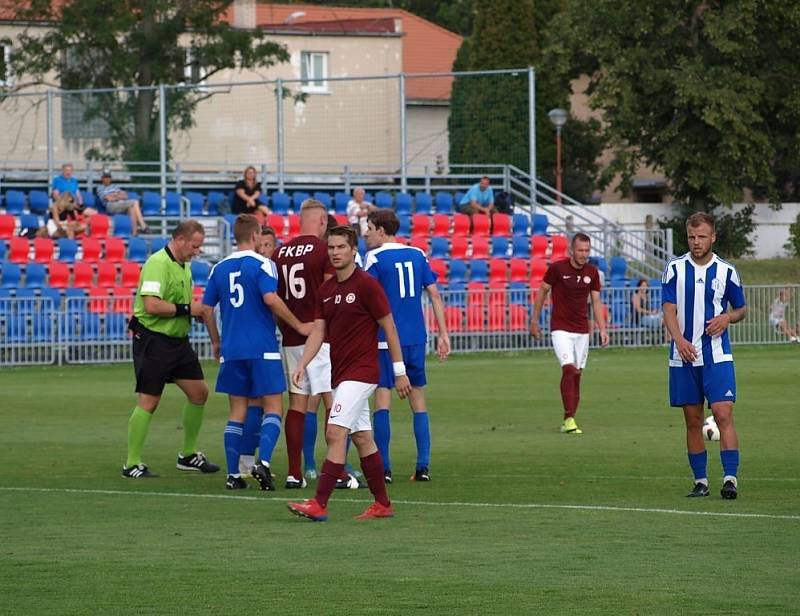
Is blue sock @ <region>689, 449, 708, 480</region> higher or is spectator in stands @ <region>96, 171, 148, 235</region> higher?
spectator in stands @ <region>96, 171, 148, 235</region>

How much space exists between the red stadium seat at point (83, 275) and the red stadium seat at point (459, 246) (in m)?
7.86

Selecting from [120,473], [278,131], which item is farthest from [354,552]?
[278,131]

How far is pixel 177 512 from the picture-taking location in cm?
1091

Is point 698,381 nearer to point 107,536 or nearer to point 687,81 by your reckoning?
point 107,536

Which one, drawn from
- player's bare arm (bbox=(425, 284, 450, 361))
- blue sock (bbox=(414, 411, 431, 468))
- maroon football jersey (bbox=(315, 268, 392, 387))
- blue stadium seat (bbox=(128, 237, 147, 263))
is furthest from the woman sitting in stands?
maroon football jersey (bbox=(315, 268, 392, 387))

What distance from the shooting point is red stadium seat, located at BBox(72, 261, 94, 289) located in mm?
29719

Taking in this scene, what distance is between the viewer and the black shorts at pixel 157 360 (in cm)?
1313

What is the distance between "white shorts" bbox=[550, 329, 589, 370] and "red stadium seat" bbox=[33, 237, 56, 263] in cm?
1516

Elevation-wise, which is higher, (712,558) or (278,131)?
(278,131)

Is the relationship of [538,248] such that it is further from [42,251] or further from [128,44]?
[128,44]

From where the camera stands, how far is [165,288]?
12922 mm

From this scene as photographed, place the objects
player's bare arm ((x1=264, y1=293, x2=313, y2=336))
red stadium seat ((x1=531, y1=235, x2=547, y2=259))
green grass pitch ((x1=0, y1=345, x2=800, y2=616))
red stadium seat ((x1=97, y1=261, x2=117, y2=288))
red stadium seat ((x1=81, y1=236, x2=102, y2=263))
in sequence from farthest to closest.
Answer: red stadium seat ((x1=531, y1=235, x2=547, y2=259)) → red stadium seat ((x1=81, y1=236, x2=102, y2=263)) → red stadium seat ((x1=97, y1=261, x2=117, y2=288)) → player's bare arm ((x1=264, y1=293, x2=313, y2=336)) → green grass pitch ((x1=0, y1=345, x2=800, y2=616))

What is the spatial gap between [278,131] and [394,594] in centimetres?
2918

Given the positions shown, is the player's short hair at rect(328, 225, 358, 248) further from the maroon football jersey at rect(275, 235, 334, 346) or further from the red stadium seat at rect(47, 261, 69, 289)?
the red stadium seat at rect(47, 261, 69, 289)
